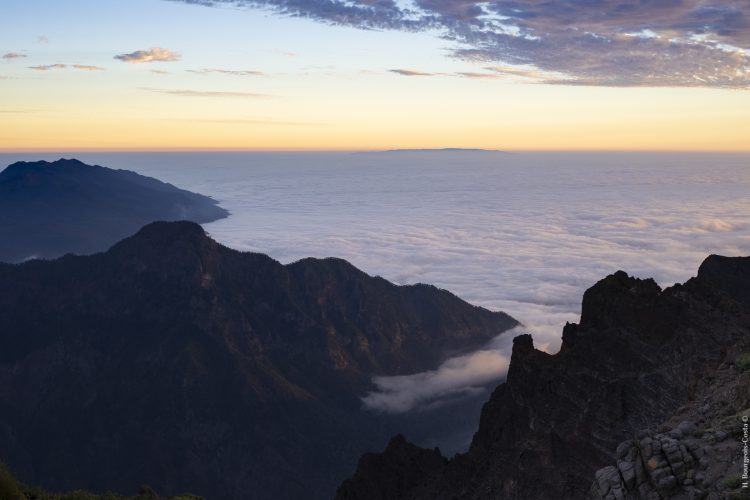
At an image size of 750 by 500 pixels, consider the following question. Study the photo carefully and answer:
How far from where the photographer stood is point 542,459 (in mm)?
73000

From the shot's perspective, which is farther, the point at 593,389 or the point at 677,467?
the point at 593,389

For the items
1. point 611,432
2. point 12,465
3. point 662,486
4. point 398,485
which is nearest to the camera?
point 662,486

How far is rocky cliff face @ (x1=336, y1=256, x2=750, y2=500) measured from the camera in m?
71.7

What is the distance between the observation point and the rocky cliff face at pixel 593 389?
71.7 meters

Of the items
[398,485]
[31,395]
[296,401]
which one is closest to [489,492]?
[398,485]

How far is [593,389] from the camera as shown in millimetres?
79438

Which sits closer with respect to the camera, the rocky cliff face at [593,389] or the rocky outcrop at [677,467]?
the rocky outcrop at [677,467]

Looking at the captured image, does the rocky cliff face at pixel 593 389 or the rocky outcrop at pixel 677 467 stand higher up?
the rocky outcrop at pixel 677 467

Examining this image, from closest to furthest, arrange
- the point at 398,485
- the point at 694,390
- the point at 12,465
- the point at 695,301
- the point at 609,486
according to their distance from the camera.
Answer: the point at 609,486
the point at 694,390
the point at 695,301
the point at 398,485
the point at 12,465

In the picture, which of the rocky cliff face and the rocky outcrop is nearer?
the rocky outcrop

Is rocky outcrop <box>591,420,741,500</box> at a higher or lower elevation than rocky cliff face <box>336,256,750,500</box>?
higher

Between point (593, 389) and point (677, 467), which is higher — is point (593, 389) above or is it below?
below

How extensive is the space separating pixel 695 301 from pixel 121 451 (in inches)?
5517

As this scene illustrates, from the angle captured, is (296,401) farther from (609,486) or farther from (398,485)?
(609,486)
